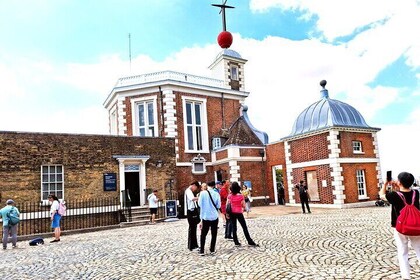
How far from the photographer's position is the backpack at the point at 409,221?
189 inches

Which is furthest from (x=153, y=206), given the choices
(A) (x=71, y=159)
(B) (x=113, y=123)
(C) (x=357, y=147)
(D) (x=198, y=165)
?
(C) (x=357, y=147)

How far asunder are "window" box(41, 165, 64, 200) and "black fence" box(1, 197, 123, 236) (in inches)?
24.4

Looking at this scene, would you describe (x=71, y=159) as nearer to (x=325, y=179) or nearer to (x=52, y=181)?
(x=52, y=181)

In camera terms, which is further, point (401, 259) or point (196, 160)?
point (196, 160)

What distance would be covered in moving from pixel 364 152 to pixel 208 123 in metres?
11.1

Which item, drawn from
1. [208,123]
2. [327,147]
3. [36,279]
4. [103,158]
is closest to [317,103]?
[327,147]

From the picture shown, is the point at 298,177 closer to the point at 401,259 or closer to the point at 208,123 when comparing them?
the point at 208,123

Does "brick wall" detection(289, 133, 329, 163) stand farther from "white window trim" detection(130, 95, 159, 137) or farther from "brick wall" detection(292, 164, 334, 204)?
"white window trim" detection(130, 95, 159, 137)

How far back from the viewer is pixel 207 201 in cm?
842

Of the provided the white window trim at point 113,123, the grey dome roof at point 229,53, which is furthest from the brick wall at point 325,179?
the white window trim at point 113,123

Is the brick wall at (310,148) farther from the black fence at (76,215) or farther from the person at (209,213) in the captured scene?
the person at (209,213)

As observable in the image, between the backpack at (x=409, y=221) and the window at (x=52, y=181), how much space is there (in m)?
16.0

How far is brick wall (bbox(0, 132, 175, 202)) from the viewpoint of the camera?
1614 cm

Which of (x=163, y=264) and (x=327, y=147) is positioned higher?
(x=327, y=147)
